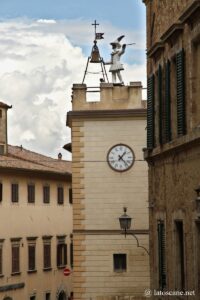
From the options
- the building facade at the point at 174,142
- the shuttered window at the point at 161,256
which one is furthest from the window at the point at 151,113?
the shuttered window at the point at 161,256

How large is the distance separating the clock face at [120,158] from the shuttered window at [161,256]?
13259 millimetres

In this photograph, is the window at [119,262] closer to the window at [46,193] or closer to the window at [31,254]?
the window at [31,254]

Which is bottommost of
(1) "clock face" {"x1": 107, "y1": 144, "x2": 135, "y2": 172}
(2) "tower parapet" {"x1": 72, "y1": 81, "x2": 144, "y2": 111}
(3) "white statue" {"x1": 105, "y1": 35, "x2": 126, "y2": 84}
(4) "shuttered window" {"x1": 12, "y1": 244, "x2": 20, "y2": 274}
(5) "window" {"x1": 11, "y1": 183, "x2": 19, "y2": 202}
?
(4) "shuttered window" {"x1": 12, "y1": 244, "x2": 20, "y2": 274}

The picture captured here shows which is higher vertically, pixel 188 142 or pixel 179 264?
pixel 188 142

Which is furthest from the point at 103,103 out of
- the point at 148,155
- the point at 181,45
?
the point at 181,45

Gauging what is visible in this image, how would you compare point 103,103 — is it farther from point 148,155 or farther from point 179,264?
point 179,264

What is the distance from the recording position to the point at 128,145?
Answer: 32.8m

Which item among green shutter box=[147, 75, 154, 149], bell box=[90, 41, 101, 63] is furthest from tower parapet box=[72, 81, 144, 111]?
green shutter box=[147, 75, 154, 149]

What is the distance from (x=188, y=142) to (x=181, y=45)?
2.12 meters

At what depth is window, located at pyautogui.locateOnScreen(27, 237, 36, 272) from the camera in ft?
156

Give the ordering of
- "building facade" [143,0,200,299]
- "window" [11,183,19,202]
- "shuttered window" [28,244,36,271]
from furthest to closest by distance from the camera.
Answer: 1. "shuttered window" [28,244,36,271]
2. "window" [11,183,19,202]
3. "building facade" [143,0,200,299]

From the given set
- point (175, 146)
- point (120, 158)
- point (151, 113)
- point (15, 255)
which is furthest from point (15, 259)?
point (175, 146)

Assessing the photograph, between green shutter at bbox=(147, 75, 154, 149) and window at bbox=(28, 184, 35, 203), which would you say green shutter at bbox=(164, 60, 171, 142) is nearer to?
green shutter at bbox=(147, 75, 154, 149)

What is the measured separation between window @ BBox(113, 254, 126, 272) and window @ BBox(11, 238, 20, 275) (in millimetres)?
14592
